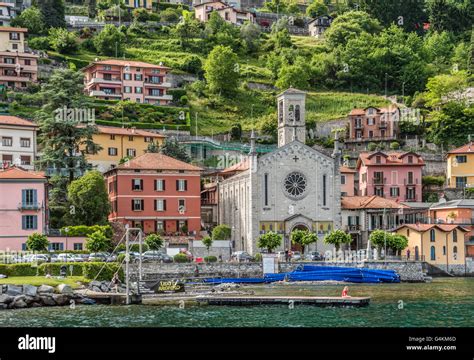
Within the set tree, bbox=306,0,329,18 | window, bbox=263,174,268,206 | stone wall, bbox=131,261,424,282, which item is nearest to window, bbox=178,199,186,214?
window, bbox=263,174,268,206

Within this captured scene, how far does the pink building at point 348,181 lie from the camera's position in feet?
330

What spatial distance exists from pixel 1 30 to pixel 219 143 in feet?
122

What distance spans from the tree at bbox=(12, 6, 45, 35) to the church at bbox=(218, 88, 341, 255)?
64.9m

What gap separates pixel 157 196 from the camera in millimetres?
83562

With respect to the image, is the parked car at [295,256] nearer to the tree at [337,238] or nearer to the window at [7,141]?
the tree at [337,238]

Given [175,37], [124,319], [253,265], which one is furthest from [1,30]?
[124,319]

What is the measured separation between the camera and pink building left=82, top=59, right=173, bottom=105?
397ft

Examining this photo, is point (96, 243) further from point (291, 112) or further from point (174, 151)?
point (291, 112)

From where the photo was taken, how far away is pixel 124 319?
41062mm

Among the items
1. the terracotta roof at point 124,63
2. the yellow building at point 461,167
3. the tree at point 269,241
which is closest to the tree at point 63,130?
the tree at point 269,241

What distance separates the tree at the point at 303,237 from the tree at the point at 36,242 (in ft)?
80.3

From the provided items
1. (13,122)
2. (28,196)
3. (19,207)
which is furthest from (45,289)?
(13,122)

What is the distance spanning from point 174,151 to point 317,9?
95.5m
